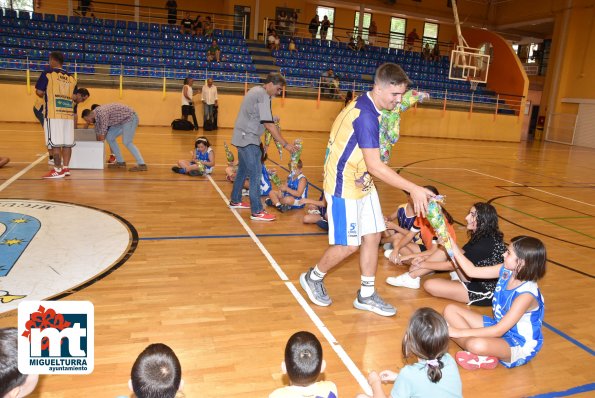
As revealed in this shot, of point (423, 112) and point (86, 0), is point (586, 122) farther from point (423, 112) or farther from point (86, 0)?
point (86, 0)

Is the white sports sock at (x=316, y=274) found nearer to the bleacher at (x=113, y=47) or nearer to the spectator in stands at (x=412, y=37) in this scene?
the bleacher at (x=113, y=47)

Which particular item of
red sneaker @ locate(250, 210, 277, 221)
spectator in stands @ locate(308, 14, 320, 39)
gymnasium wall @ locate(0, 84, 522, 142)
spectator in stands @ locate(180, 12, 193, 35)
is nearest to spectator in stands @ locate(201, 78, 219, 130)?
gymnasium wall @ locate(0, 84, 522, 142)

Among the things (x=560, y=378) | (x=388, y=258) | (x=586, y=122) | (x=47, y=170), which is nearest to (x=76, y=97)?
(x=47, y=170)

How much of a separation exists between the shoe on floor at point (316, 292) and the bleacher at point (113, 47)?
14438mm

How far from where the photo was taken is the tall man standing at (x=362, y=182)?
3.27 meters

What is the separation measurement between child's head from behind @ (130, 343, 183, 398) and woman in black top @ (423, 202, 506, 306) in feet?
9.44

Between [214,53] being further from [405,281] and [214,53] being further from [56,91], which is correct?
[405,281]

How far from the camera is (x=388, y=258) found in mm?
5129

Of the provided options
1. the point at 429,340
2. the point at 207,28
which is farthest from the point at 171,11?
the point at 429,340

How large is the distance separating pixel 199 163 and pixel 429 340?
692cm

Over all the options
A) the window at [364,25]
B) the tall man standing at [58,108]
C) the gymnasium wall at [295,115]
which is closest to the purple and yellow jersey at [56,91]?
the tall man standing at [58,108]

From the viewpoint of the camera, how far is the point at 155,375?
5.32 feet

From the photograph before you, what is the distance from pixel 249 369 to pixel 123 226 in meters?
3.07

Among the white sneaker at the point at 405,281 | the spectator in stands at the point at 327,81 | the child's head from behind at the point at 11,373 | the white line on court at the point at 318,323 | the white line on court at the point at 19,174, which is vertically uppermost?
the spectator in stands at the point at 327,81
